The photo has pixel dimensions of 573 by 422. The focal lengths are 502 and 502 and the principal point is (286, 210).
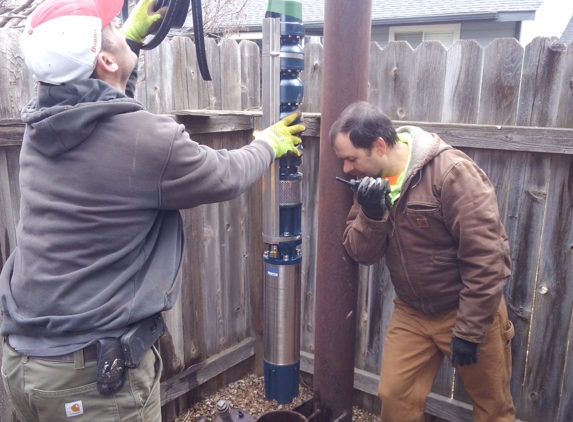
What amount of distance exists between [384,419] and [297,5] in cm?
218

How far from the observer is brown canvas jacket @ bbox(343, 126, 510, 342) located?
2.20m

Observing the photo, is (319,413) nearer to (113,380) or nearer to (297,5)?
(113,380)

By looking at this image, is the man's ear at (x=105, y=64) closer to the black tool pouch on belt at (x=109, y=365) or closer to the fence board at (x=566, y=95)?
the black tool pouch on belt at (x=109, y=365)

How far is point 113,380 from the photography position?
1729mm

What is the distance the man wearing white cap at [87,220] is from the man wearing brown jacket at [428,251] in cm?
84

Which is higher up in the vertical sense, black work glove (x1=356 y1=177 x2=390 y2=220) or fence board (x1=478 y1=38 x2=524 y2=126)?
fence board (x1=478 y1=38 x2=524 y2=126)

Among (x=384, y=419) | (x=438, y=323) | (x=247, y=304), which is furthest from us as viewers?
(x=247, y=304)

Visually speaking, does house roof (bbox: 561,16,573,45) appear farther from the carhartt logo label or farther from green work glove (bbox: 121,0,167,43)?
the carhartt logo label

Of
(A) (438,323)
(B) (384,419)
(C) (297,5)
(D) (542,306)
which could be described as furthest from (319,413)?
(C) (297,5)

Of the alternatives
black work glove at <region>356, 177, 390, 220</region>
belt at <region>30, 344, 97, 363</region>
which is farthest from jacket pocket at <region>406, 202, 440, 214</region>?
belt at <region>30, 344, 97, 363</region>

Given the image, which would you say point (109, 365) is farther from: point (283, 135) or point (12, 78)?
point (12, 78)

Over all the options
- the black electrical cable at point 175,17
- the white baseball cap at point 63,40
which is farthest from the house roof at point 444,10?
the white baseball cap at point 63,40

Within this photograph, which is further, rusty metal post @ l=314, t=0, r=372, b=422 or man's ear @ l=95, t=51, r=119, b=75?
A: rusty metal post @ l=314, t=0, r=372, b=422

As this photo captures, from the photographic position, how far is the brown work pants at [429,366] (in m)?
2.43
